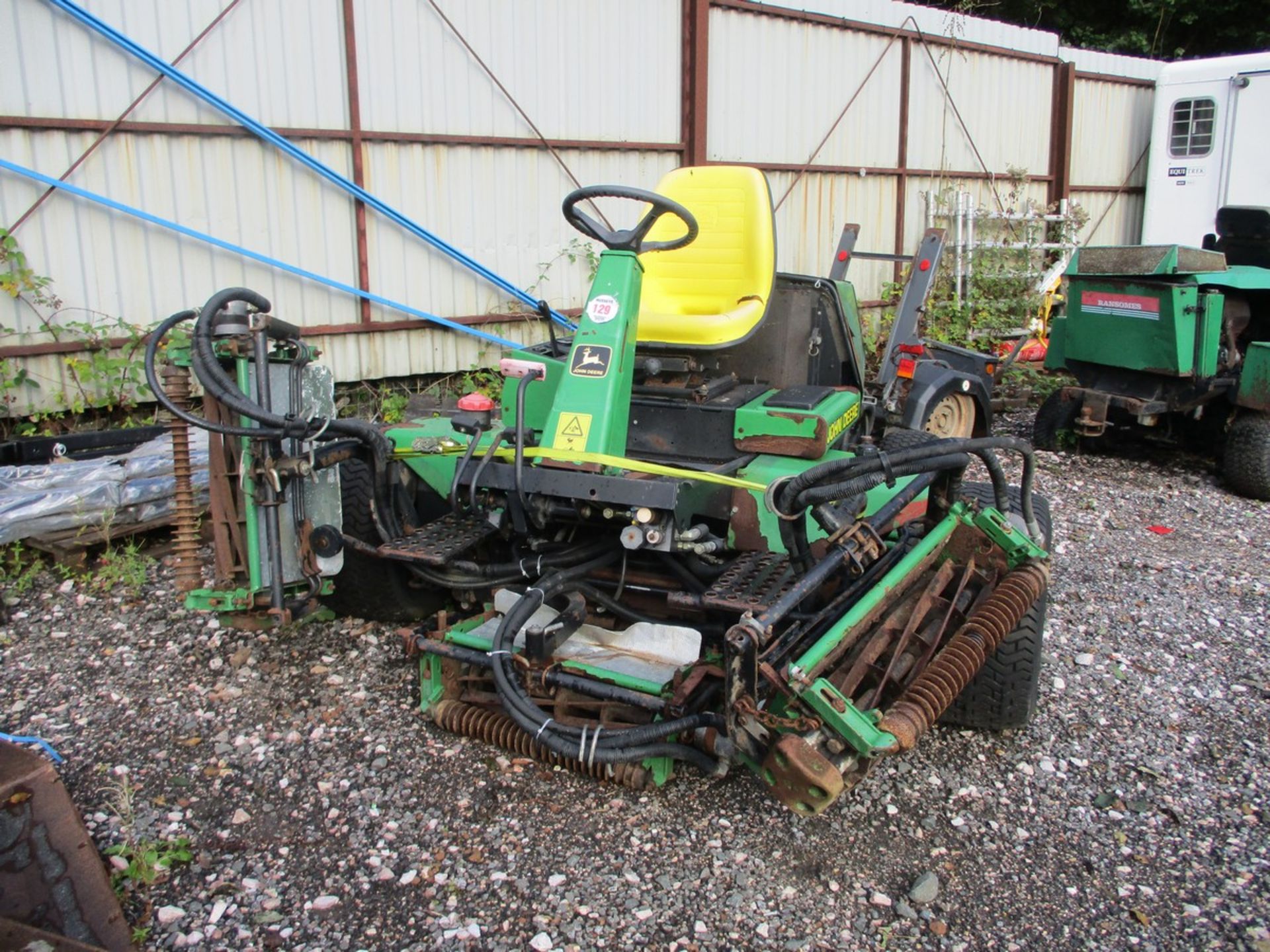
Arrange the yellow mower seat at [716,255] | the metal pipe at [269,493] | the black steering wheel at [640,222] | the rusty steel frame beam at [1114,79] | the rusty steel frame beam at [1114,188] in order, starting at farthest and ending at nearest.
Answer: the rusty steel frame beam at [1114,188] < the rusty steel frame beam at [1114,79] < the yellow mower seat at [716,255] < the black steering wheel at [640,222] < the metal pipe at [269,493]

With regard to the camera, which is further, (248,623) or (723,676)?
(248,623)

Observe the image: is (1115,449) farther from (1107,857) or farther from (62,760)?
(62,760)

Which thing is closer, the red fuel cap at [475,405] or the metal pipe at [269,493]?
the metal pipe at [269,493]

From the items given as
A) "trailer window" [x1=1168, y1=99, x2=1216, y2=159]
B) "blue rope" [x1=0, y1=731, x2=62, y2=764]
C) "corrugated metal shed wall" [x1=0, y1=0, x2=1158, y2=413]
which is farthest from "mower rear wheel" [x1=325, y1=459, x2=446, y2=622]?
"trailer window" [x1=1168, y1=99, x2=1216, y2=159]

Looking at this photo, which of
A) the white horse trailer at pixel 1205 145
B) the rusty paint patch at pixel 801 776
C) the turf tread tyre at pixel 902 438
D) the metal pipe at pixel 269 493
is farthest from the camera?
the white horse trailer at pixel 1205 145

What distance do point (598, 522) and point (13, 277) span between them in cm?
313

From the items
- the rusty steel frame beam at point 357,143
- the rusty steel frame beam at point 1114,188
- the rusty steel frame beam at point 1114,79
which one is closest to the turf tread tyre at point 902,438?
the rusty steel frame beam at point 357,143

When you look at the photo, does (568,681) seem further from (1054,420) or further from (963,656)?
(1054,420)

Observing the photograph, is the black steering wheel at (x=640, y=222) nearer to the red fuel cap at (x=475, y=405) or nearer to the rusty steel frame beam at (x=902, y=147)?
the red fuel cap at (x=475, y=405)

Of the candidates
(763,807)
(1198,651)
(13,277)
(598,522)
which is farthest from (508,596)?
(13,277)

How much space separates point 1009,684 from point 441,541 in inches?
64.4

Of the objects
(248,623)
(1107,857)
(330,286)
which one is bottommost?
(1107,857)

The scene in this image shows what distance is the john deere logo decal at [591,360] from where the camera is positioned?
324cm

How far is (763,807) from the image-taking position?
2734 millimetres
